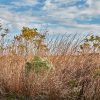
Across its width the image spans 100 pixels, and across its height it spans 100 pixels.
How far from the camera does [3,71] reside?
8.04 m

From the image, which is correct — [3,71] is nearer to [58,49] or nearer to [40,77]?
[40,77]

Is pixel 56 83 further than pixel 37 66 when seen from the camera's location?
No

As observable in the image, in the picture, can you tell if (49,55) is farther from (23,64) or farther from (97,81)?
(97,81)

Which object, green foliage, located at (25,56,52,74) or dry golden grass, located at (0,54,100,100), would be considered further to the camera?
green foliage, located at (25,56,52,74)

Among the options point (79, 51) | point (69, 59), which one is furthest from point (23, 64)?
point (79, 51)

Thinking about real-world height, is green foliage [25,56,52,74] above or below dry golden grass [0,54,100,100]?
above

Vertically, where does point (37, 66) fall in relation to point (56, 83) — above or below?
above

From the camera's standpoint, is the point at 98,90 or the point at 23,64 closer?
the point at 98,90

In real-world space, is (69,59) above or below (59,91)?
above

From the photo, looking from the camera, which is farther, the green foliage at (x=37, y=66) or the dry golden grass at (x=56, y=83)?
the green foliage at (x=37, y=66)

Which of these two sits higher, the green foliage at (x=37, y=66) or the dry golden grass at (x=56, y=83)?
the green foliage at (x=37, y=66)

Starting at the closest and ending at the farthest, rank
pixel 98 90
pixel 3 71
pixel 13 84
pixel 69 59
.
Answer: pixel 98 90, pixel 13 84, pixel 3 71, pixel 69 59

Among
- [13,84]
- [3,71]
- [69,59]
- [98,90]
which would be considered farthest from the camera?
[69,59]

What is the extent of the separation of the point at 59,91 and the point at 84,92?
1.64 feet
